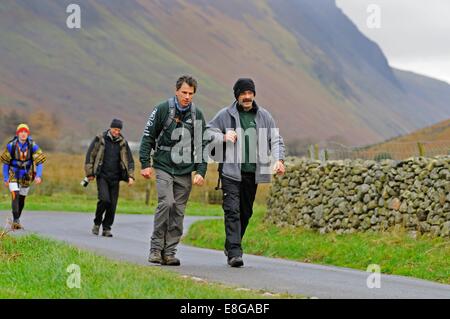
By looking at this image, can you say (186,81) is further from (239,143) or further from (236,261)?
(236,261)

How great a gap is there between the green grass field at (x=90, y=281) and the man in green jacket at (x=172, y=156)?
1.21 metres

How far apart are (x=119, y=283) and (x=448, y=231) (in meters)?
8.26

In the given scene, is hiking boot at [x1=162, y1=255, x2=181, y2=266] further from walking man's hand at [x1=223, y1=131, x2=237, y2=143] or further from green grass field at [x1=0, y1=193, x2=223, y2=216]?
green grass field at [x1=0, y1=193, x2=223, y2=216]

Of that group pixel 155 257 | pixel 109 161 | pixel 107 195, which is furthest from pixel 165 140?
pixel 107 195

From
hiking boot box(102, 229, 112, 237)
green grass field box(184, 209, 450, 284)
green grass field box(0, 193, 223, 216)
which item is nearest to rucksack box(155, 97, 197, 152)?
green grass field box(184, 209, 450, 284)

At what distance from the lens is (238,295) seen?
347 inches

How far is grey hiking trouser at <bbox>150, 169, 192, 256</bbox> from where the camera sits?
12.4 m

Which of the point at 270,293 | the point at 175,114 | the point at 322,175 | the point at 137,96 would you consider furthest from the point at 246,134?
the point at 137,96

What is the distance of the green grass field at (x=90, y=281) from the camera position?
870 cm

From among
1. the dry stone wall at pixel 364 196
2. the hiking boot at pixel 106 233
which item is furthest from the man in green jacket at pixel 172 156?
the hiking boot at pixel 106 233

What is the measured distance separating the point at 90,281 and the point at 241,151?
3667 millimetres

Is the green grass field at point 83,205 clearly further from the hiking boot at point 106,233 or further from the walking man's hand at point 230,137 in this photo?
the walking man's hand at point 230,137

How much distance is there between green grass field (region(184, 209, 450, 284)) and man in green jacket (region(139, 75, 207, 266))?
3794 mm
